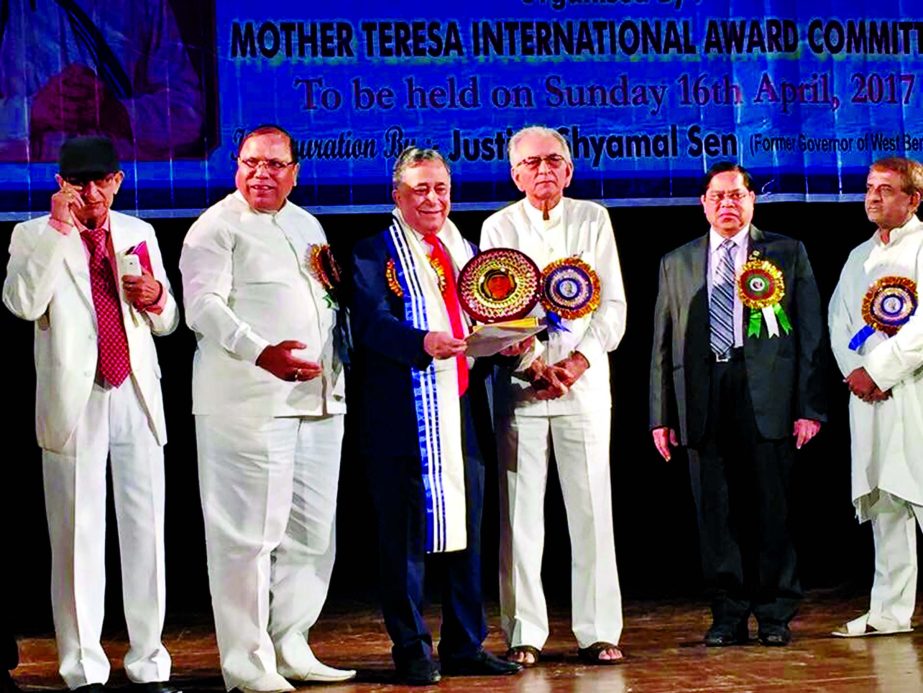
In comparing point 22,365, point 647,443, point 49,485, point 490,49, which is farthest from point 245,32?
point 647,443

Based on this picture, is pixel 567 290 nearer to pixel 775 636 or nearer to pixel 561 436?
pixel 561 436

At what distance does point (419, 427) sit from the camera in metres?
4.88

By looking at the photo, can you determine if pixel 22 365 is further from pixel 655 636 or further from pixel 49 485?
pixel 655 636

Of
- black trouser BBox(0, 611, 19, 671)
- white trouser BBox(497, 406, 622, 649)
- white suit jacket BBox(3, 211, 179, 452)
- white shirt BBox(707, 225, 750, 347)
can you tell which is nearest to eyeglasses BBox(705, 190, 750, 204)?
white shirt BBox(707, 225, 750, 347)

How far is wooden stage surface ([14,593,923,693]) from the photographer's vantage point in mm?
4762

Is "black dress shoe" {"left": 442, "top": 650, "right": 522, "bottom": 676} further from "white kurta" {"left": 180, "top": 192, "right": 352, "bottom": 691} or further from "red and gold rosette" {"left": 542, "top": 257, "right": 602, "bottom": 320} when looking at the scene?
"red and gold rosette" {"left": 542, "top": 257, "right": 602, "bottom": 320}

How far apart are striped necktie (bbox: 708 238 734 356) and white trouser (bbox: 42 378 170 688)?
75.4 inches

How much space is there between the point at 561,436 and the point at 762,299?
2.78ft

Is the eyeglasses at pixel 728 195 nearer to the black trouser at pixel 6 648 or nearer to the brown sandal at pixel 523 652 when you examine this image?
the brown sandal at pixel 523 652

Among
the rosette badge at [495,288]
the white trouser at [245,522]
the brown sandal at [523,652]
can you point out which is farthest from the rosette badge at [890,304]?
the white trouser at [245,522]

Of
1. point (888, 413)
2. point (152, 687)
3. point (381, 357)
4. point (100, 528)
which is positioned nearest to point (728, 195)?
→ point (888, 413)

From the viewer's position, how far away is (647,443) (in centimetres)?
747

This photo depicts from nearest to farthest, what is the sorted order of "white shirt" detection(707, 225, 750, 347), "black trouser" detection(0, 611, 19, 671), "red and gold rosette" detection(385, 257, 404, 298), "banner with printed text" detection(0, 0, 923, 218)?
"black trouser" detection(0, 611, 19, 671) → "red and gold rosette" detection(385, 257, 404, 298) → "white shirt" detection(707, 225, 750, 347) → "banner with printed text" detection(0, 0, 923, 218)

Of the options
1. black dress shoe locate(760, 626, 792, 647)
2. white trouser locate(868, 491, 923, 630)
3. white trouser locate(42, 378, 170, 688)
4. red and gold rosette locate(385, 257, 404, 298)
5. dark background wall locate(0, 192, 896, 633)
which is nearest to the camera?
white trouser locate(42, 378, 170, 688)
